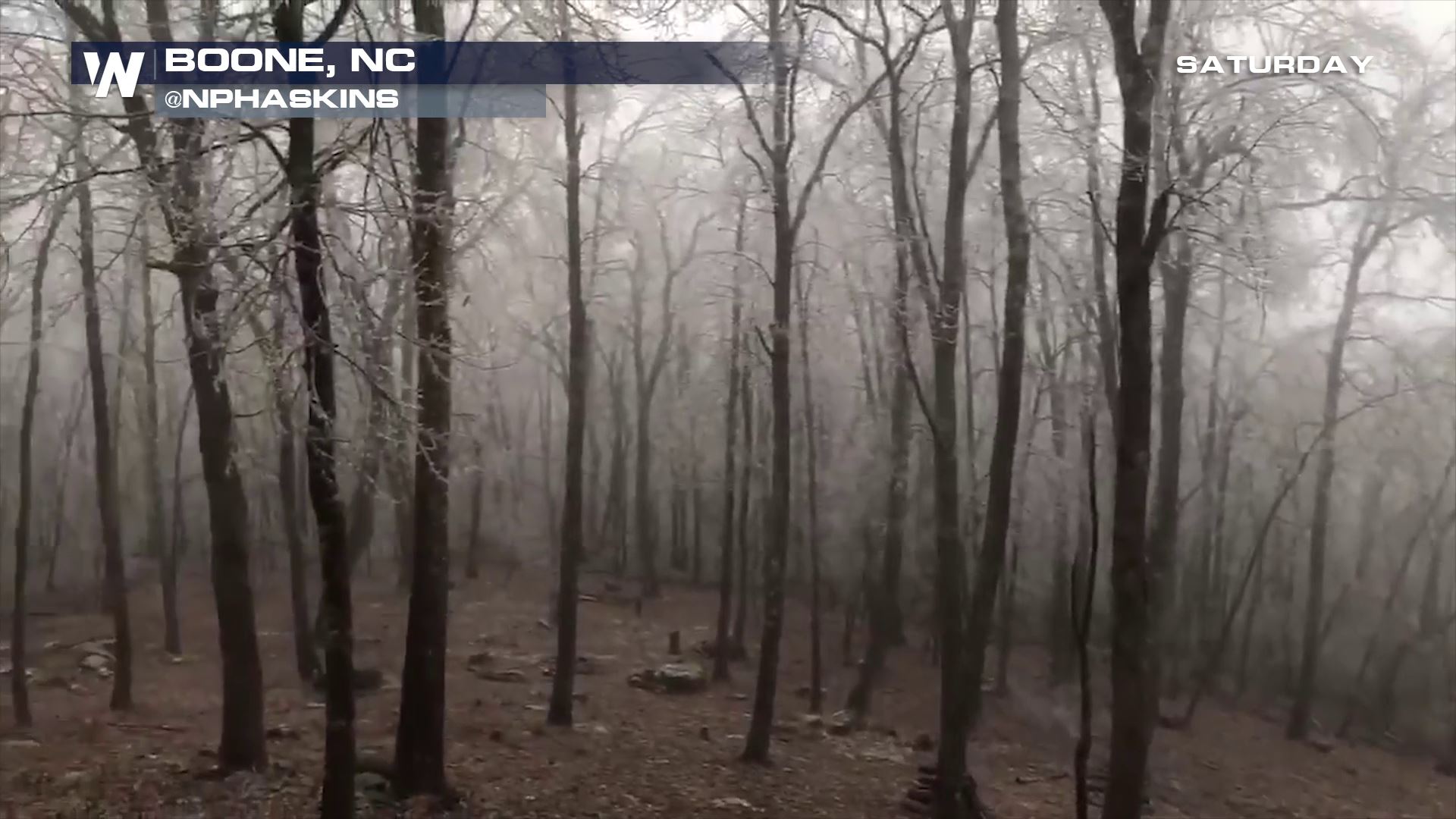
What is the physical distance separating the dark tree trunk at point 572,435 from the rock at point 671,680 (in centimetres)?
373

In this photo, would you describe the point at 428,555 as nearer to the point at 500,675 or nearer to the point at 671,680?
the point at 500,675

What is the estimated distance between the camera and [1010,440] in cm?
857

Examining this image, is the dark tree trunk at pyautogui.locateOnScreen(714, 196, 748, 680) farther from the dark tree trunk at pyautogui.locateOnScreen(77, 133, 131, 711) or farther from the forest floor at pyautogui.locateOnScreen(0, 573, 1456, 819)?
the dark tree trunk at pyautogui.locateOnScreen(77, 133, 131, 711)

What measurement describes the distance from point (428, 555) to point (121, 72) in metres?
4.12

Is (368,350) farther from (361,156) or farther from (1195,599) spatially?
(1195,599)

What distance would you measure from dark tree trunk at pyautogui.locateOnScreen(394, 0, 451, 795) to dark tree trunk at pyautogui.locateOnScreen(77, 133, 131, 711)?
3.63 meters

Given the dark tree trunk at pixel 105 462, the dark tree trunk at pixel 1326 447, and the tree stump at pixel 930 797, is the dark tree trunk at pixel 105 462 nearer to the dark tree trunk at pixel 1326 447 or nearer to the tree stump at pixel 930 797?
the tree stump at pixel 930 797

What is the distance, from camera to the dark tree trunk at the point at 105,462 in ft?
33.7

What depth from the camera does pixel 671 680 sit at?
15.3 meters

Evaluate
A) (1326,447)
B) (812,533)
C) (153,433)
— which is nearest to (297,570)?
(153,433)

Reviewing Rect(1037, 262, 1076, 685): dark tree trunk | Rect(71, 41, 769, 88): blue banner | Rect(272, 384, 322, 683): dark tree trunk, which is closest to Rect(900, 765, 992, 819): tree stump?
Rect(1037, 262, 1076, 685): dark tree trunk

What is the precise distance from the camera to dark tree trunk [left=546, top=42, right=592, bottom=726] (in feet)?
36.5

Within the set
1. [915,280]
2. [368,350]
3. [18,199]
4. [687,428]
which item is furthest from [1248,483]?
[18,199]

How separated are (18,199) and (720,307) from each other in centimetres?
1349
